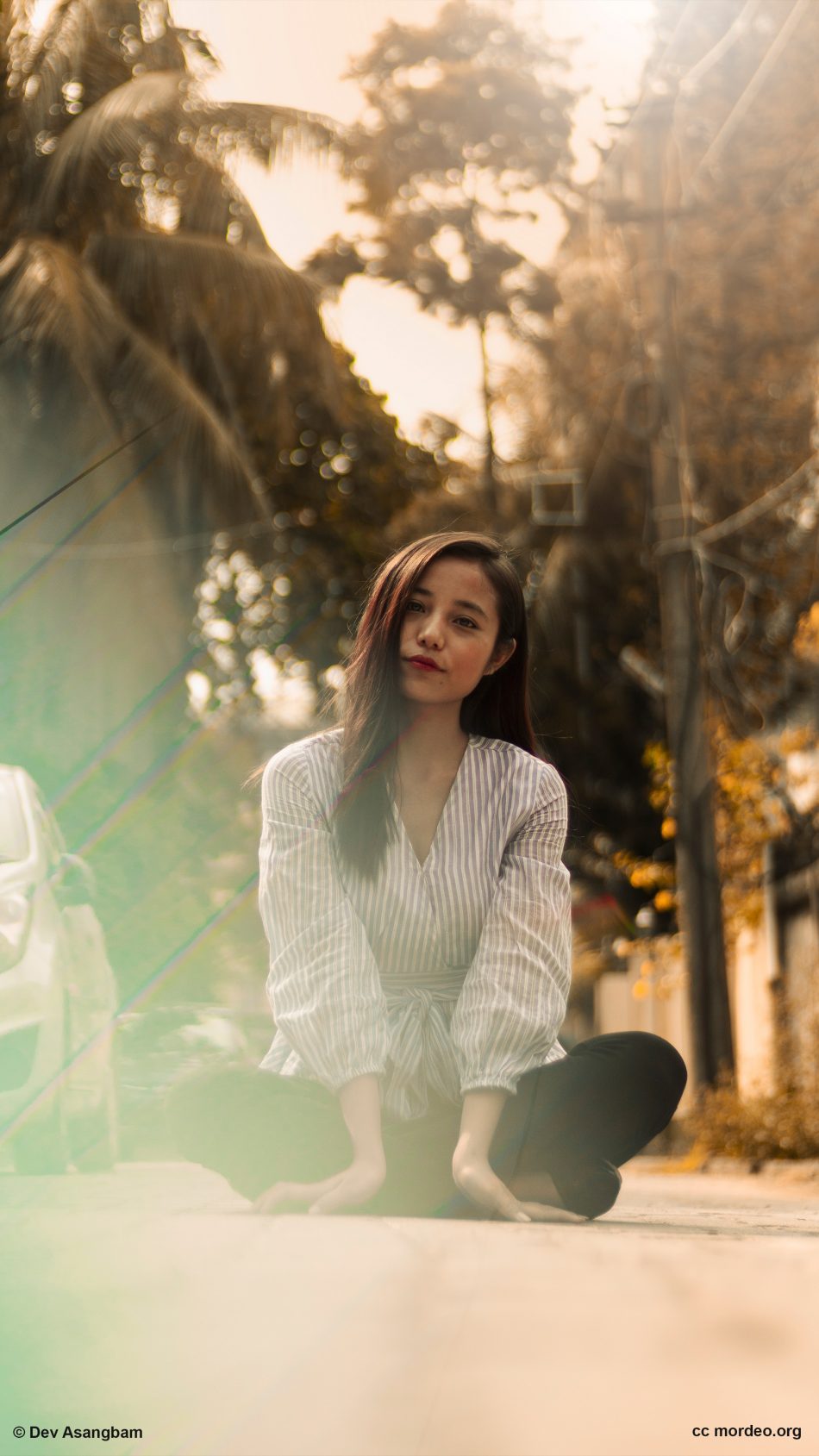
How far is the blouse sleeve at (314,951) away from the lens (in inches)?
93.6

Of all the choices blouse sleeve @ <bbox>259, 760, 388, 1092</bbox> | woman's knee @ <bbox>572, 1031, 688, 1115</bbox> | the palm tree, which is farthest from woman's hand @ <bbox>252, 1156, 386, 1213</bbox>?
the palm tree

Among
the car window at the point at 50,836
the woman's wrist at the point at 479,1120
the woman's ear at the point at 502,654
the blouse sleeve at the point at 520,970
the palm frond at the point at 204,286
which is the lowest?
the car window at the point at 50,836

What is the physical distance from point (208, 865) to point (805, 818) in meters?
5.64

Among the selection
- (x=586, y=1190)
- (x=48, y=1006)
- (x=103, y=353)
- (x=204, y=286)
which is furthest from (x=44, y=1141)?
(x=204, y=286)

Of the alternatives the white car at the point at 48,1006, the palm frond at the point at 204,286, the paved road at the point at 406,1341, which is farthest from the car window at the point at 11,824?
the palm frond at the point at 204,286

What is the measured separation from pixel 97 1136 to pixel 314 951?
→ 7.57 feet

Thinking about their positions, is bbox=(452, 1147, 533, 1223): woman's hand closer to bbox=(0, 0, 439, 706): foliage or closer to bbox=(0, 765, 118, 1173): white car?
bbox=(0, 765, 118, 1173): white car

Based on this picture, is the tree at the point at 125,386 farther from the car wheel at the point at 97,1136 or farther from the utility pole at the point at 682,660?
the car wheel at the point at 97,1136

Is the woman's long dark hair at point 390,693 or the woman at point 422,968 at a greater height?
the woman's long dark hair at point 390,693

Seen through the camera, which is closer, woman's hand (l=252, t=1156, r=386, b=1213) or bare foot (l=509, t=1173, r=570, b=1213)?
woman's hand (l=252, t=1156, r=386, b=1213)

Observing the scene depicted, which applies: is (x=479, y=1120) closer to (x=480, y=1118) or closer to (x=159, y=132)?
(x=480, y=1118)

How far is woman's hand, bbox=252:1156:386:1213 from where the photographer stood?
7.02 feet

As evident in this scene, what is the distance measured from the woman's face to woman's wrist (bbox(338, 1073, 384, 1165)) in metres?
0.69

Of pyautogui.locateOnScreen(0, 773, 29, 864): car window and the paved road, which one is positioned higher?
the paved road
